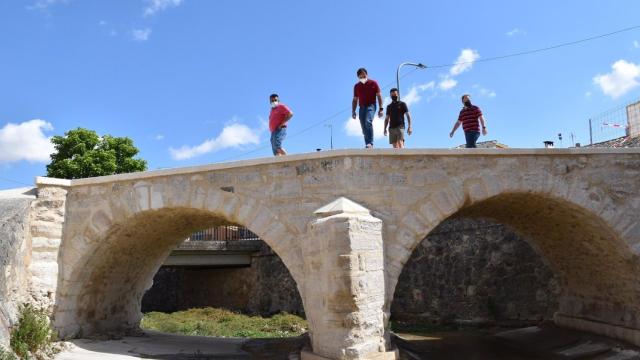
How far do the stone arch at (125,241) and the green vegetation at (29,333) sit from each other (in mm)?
521

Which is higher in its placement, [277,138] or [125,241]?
[277,138]

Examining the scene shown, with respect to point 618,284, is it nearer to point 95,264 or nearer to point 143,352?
point 143,352

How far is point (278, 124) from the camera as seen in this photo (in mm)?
8523

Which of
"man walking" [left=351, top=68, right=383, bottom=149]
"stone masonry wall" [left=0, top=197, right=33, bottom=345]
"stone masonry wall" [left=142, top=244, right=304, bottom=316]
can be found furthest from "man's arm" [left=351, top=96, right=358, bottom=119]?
"stone masonry wall" [left=142, top=244, right=304, bottom=316]

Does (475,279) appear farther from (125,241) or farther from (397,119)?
(125,241)

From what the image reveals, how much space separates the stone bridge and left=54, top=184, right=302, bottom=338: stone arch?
0.07 feet

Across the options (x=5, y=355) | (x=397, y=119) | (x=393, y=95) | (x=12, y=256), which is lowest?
(x=5, y=355)

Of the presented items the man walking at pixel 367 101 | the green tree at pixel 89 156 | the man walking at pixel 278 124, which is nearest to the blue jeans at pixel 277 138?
the man walking at pixel 278 124

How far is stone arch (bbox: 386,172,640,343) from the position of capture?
24.0ft

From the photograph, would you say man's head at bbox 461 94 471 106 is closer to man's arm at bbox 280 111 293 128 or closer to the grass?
man's arm at bbox 280 111 293 128

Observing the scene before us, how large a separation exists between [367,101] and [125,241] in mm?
4605

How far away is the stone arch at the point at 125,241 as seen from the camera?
7617 mm

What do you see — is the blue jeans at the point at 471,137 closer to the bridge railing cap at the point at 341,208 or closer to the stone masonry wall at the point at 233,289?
the bridge railing cap at the point at 341,208

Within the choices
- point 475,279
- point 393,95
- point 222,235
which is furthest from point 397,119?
point 222,235
